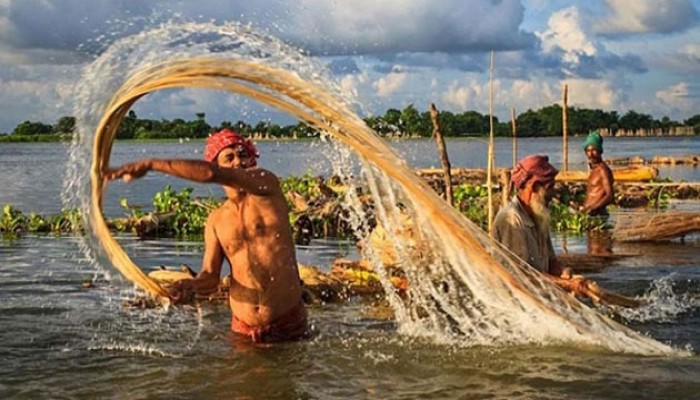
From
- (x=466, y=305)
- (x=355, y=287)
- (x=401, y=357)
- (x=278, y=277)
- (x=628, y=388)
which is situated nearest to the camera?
(x=628, y=388)

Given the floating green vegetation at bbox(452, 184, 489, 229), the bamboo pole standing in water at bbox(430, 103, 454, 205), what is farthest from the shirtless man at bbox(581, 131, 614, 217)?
the floating green vegetation at bbox(452, 184, 489, 229)

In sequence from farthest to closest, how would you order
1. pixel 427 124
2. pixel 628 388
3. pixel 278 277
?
pixel 427 124, pixel 278 277, pixel 628 388

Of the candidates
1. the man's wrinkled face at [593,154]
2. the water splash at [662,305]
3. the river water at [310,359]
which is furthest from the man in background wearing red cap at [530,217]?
the man's wrinkled face at [593,154]

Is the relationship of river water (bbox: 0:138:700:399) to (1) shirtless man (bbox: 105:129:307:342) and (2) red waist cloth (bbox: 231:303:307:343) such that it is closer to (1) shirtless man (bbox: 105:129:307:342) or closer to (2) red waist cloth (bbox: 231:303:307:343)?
(2) red waist cloth (bbox: 231:303:307:343)

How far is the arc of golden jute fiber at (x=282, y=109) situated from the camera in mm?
5879

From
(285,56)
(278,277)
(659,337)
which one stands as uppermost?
(285,56)

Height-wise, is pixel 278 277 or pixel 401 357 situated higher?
pixel 278 277

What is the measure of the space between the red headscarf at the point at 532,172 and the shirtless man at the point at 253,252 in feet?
5.44

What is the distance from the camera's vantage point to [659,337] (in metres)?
7.69

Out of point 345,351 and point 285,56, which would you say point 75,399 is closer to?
point 345,351

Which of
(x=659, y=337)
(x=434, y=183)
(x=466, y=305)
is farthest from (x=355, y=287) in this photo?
(x=434, y=183)

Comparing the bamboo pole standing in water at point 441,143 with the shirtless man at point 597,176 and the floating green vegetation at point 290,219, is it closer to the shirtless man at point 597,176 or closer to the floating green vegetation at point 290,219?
the shirtless man at point 597,176

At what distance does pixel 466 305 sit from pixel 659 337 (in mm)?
1631

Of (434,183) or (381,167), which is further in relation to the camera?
(434,183)
